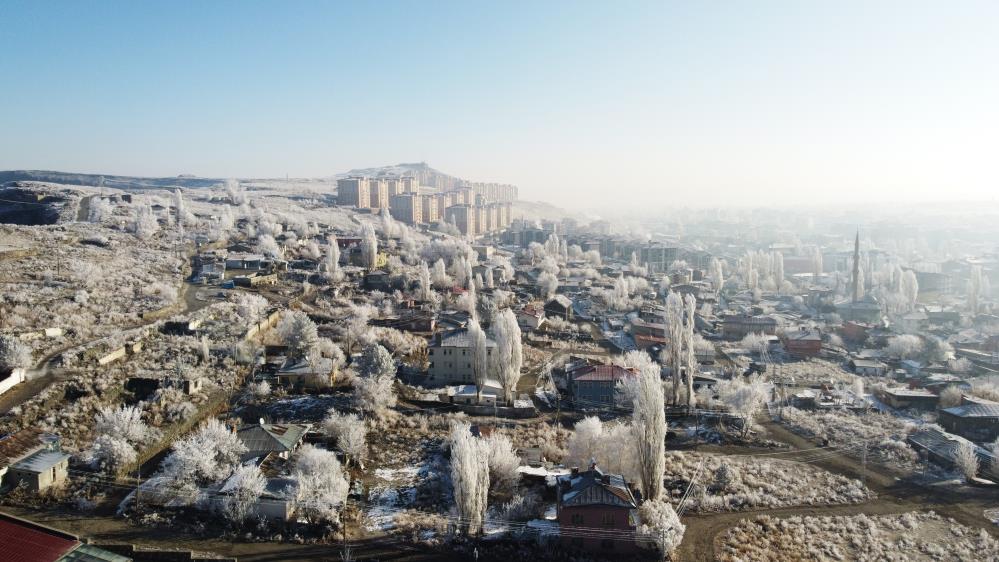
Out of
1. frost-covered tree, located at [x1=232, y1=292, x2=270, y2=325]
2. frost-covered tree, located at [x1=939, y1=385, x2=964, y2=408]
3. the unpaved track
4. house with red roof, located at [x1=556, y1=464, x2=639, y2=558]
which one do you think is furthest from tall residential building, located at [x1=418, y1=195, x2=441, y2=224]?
house with red roof, located at [x1=556, y1=464, x2=639, y2=558]

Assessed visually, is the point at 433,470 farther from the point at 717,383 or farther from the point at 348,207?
the point at 348,207

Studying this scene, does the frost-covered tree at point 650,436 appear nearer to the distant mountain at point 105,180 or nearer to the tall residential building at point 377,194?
the tall residential building at point 377,194

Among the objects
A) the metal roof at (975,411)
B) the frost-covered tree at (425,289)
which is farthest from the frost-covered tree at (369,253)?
the metal roof at (975,411)

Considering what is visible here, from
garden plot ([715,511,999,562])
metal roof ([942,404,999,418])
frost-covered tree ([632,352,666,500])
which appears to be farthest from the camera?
metal roof ([942,404,999,418])

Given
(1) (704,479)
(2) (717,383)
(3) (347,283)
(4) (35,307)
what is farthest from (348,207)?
(1) (704,479)

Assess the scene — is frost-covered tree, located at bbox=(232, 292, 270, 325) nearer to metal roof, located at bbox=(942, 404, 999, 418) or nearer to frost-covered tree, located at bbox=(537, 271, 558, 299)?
frost-covered tree, located at bbox=(537, 271, 558, 299)

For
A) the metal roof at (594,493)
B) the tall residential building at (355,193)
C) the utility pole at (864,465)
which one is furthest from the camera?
the tall residential building at (355,193)

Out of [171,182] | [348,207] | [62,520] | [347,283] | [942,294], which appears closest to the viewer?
[62,520]
